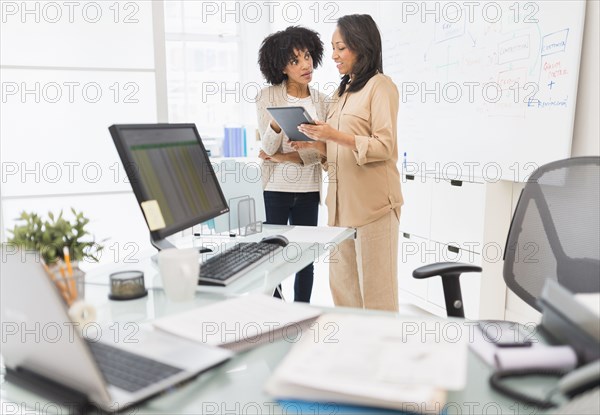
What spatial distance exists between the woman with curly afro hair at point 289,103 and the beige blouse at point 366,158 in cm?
25

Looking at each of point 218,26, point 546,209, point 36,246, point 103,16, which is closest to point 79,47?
point 103,16

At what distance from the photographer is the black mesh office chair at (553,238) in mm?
1403

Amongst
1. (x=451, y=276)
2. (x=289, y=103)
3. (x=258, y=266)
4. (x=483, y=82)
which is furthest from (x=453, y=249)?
(x=258, y=266)

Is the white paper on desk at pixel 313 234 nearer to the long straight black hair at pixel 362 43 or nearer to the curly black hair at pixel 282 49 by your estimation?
the long straight black hair at pixel 362 43

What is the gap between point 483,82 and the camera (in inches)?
110

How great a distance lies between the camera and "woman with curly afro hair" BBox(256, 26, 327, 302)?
2461 millimetres

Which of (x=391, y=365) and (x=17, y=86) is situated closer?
(x=391, y=365)

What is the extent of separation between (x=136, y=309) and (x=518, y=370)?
81 centimetres

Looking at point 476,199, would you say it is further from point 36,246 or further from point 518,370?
point 36,246

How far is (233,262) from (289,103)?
1.29 m

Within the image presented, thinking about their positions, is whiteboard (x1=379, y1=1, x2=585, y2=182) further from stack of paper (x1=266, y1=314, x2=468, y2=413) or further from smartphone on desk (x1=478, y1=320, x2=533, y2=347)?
stack of paper (x1=266, y1=314, x2=468, y2=413)

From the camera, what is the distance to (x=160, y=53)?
8.21 feet

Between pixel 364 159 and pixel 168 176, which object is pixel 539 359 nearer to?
pixel 168 176

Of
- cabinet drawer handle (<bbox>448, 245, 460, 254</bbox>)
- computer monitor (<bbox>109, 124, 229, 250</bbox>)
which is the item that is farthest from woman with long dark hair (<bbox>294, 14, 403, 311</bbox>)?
cabinet drawer handle (<bbox>448, 245, 460, 254</bbox>)
